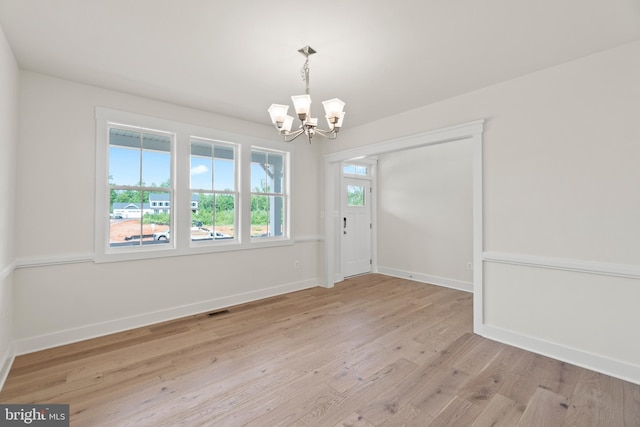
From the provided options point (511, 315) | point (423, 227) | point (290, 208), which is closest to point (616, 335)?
point (511, 315)

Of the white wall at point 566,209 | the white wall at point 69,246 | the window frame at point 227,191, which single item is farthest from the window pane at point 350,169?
the white wall at point 69,246

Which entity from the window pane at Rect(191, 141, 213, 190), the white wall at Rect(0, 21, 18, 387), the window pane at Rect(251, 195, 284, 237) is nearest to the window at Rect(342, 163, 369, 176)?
the window pane at Rect(251, 195, 284, 237)

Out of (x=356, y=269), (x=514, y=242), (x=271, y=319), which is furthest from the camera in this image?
(x=356, y=269)

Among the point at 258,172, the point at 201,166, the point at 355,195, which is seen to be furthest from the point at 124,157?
the point at 355,195

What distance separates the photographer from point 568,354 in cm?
257

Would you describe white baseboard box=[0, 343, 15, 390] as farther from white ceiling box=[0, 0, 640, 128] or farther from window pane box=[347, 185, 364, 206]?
window pane box=[347, 185, 364, 206]

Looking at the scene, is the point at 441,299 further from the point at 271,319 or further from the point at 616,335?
the point at 271,319

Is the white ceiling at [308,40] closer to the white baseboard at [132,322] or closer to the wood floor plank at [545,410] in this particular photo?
the white baseboard at [132,322]

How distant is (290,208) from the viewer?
15.5ft

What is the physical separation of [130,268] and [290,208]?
235 centimetres

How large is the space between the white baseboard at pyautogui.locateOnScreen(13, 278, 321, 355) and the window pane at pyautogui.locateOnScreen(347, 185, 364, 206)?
2.25 metres

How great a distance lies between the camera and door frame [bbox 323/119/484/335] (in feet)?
10.3

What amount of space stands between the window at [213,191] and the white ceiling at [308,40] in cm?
97

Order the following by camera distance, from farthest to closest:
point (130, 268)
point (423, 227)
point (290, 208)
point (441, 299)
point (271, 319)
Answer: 1. point (423, 227)
2. point (290, 208)
3. point (441, 299)
4. point (271, 319)
5. point (130, 268)
